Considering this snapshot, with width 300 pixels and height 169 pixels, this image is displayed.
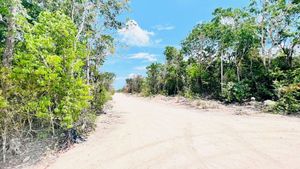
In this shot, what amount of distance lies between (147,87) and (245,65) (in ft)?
72.5

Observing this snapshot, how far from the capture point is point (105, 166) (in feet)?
23.7

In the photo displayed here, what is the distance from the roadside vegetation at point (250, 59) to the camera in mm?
17083

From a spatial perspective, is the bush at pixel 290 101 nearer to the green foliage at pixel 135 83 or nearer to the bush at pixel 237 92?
the bush at pixel 237 92

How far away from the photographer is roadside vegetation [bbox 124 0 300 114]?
17083 mm

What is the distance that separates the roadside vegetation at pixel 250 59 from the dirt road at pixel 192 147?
5.53m

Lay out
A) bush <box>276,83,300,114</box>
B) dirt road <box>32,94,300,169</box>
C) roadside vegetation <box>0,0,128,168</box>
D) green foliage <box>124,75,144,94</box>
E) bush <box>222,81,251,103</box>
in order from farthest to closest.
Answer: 1. green foliage <box>124,75,144,94</box>
2. bush <box>222,81,251,103</box>
3. bush <box>276,83,300,114</box>
4. roadside vegetation <box>0,0,128,168</box>
5. dirt road <box>32,94,300,169</box>

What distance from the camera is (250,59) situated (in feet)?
69.5

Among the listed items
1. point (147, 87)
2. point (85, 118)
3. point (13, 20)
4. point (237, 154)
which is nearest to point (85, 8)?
point (13, 20)

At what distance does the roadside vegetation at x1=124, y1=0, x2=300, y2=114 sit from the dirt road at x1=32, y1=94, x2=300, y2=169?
5.53 m

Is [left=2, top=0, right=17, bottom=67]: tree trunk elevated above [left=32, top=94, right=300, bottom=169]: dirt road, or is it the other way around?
[left=2, top=0, right=17, bottom=67]: tree trunk

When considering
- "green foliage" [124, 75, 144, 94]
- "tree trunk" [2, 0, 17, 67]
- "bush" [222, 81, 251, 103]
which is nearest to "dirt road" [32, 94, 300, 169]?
"tree trunk" [2, 0, 17, 67]

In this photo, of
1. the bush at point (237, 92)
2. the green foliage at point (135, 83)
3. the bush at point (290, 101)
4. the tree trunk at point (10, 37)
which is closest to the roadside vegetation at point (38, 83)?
the tree trunk at point (10, 37)

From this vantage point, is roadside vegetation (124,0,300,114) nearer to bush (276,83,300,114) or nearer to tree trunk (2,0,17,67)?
bush (276,83,300,114)

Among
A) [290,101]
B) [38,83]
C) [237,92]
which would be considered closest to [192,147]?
[38,83]
